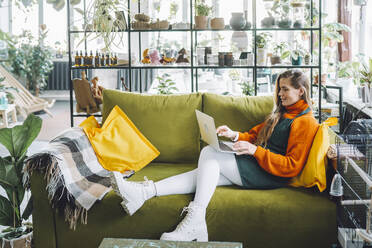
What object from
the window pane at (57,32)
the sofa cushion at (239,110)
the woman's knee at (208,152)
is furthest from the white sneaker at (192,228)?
the window pane at (57,32)

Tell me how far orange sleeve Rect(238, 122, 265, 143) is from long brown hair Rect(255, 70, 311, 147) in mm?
83

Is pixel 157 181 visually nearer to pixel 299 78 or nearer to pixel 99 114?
pixel 299 78

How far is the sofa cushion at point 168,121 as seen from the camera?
3.08 metres

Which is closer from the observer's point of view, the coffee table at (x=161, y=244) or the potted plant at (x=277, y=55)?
the coffee table at (x=161, y=244)

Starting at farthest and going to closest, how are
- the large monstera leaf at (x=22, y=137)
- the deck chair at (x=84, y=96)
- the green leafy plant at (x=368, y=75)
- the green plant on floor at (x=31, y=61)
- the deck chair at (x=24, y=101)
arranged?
the green plant on floor at (x=31, y=61), the deck chair at (x=24, y=101), the deck chair at (x=84, y=96), the green leafy plant at (x=368, y=75), the large monstera leaf at (x=22, y=137)

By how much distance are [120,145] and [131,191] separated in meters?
0.61

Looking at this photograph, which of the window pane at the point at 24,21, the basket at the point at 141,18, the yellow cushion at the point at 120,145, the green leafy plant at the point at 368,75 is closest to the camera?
the yellow cushion at the point at 120,145

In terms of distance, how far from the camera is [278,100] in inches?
108

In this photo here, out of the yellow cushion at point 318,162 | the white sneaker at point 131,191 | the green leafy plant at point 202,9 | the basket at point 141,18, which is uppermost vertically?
the green leafy plant at point 202,9

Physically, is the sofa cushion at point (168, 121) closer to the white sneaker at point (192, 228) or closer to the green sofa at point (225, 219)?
the green sofa at point (225, 219)

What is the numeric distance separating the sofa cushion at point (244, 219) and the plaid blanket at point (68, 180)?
0.07 metres

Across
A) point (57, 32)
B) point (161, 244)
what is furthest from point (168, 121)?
point (57, 32)

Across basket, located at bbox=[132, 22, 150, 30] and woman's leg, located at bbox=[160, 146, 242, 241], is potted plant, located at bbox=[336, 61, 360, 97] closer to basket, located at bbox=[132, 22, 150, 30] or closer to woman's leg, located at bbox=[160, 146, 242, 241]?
basket, located at bbox=[132, 22, 150, 30]

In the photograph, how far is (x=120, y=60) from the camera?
13.9 feet
